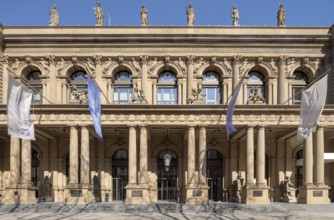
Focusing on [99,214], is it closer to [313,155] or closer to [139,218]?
[139,218]

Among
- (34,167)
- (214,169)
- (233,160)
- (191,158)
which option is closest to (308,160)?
(233,160)

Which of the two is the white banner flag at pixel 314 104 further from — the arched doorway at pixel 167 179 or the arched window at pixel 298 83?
the arched doorway at pixel 167 179

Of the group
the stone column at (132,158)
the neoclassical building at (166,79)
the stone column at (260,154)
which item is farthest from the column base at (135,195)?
the stone column at (260,154)

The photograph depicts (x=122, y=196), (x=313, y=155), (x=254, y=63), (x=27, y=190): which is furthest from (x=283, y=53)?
(x=27, y=190)

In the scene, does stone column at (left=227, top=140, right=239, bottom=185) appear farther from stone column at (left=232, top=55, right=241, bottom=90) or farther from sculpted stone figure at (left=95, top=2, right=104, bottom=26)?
sculpted stone figure at (left=95, top=2, right=104, bottom=26)

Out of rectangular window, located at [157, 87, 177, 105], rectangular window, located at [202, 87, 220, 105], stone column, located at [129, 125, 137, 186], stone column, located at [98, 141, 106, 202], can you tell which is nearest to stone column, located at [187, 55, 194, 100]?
rectangular window, located at [157, 87, 177, 105]

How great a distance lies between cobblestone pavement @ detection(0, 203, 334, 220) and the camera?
77.7 feet

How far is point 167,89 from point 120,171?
28.3 feet

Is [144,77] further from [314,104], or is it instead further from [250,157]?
[314,104]

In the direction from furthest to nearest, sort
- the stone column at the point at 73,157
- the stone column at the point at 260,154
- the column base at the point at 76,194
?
the stone column at the point at 260,154
the stone column at the point at 73,157
the column base at the point at 76,194

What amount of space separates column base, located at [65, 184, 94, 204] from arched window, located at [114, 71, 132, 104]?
10.1 m

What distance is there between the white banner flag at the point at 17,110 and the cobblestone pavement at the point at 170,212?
5.10m

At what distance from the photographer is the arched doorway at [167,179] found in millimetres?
35688

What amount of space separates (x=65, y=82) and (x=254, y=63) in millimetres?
17022
